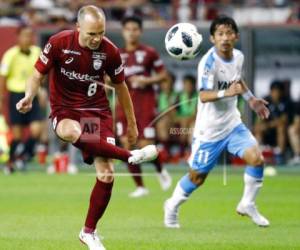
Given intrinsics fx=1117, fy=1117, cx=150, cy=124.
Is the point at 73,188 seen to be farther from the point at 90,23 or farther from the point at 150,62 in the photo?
the point at 90,23

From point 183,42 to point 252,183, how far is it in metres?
1.86

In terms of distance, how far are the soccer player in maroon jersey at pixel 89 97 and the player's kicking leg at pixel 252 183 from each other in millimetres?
1980

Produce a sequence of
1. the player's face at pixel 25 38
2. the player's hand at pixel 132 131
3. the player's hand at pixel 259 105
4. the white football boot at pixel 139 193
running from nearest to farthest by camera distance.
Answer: the player's hand at pixel 132 131
the player's hand at pixel 259 105
the white football boot at pixel 139 193
the player's face at pixel 25 38

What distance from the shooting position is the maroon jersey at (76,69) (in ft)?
36.6

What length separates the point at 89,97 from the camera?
452 inches

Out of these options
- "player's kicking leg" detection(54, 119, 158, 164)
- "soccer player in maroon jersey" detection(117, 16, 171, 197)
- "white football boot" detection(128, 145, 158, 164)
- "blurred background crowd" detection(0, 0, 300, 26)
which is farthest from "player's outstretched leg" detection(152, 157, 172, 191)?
"blurred background crowd" detection(0, 0, 300, 26)

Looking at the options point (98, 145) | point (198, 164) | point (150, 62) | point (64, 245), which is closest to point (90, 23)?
point (98, 145)

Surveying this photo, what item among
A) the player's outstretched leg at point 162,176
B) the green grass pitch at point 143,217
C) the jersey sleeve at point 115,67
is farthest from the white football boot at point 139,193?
the jersey sleeve at point 115,67

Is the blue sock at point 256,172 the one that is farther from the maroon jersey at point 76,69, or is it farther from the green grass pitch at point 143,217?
the maroon jersey at point 76,69

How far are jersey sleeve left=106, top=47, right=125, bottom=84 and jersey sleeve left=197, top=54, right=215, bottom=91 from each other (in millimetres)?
2048

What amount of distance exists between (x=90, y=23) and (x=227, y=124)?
3.29m

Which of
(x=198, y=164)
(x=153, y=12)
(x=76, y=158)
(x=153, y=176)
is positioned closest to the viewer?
(x=198, y=164)

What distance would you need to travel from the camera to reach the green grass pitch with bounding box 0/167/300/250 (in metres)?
11.5

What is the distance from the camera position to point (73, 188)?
62.7 ft
